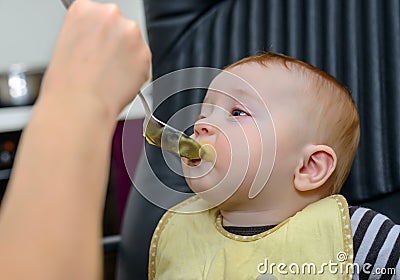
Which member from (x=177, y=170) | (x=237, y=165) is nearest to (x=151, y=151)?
(x=177, y=170)

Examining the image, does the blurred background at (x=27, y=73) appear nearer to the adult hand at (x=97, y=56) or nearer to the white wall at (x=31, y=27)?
the white wall at (x=31, y=27)

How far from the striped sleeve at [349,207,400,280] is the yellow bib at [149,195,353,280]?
0.01m

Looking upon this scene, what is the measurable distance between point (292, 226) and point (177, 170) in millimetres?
223

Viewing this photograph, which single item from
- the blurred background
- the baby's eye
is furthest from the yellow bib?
the blurred background

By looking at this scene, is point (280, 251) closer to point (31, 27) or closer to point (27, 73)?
point (27, 73)

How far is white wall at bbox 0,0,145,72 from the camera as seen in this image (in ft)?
7.31

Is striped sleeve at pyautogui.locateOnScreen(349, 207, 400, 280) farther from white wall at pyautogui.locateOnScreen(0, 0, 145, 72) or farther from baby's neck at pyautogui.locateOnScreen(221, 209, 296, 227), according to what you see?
white wall at pyautogui.locateOnScreen(0, 0, 145, 72)

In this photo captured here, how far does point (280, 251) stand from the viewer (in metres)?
0.99

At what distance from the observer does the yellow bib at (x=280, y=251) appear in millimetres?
973

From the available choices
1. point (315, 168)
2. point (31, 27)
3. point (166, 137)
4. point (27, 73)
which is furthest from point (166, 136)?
point (31, 27)

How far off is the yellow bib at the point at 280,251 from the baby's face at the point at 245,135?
65mm

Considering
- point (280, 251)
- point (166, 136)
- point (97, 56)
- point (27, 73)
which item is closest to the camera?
point (97, 56)

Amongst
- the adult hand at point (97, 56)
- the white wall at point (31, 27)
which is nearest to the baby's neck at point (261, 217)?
the adult hand at point (97, 56)

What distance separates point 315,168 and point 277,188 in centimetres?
7
